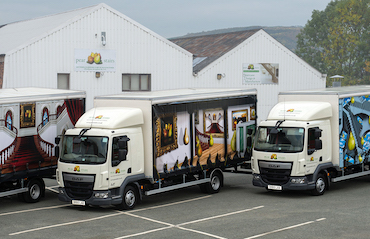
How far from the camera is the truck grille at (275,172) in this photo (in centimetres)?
1817

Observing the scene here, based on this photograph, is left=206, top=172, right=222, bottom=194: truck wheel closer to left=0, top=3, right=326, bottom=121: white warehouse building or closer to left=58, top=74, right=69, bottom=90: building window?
left=0, top=3, right=326, bottom=121: white warehouse building

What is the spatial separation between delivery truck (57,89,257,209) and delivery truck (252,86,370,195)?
A: 64.2 inches

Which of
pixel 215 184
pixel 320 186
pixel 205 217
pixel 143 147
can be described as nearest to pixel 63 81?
pixel 215 184

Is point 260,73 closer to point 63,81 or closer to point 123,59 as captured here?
point 123,59

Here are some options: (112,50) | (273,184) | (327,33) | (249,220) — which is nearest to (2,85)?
(112,50)

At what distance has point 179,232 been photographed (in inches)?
535

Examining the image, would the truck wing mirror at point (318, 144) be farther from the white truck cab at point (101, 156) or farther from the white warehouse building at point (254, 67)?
the white warehouse building at point (254, 67)

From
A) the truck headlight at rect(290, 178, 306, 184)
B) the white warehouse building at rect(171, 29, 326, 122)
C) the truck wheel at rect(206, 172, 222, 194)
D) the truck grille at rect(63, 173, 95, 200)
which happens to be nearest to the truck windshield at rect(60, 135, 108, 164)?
the truck grille at rect(63, 173, 95, 200)

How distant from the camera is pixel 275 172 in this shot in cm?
1844

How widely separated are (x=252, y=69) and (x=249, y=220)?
24378 mm

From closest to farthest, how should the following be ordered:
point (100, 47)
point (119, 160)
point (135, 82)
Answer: point (119, 160), point (100, 47), point (135, 82)

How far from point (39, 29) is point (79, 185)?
19439mm

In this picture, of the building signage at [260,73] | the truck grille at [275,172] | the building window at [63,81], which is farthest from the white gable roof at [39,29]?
the truck grille at [275,172]

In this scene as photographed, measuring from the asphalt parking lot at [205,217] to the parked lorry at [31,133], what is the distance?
0.75 metres
